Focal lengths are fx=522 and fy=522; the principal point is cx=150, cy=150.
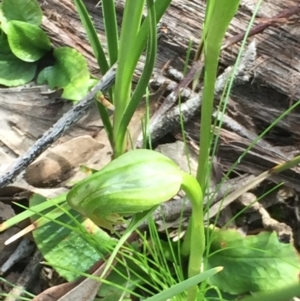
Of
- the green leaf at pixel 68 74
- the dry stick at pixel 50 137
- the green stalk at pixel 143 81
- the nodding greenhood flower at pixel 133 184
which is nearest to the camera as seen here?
the nodding greenhood flower at pixel 133 184

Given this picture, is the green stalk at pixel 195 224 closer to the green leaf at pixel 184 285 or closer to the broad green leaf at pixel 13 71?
the green leaf at pixel 184 285

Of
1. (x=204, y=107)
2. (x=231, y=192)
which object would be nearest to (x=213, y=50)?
(x=204, y=107)

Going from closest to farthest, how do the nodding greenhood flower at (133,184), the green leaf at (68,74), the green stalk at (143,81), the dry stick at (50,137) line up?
the nodding greenhood flower at (133,184)
the green stalk at (143,81)
the dry stick at (50,137)
the green leaf at (68,74)

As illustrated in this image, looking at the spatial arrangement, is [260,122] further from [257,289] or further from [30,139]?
[30,139]

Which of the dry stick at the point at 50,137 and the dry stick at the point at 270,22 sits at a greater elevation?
the dry stick at the point at 270,22

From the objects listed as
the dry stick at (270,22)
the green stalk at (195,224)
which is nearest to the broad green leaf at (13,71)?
the dry stick at (270,22)

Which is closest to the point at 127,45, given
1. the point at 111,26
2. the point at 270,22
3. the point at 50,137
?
the point at 111,26
